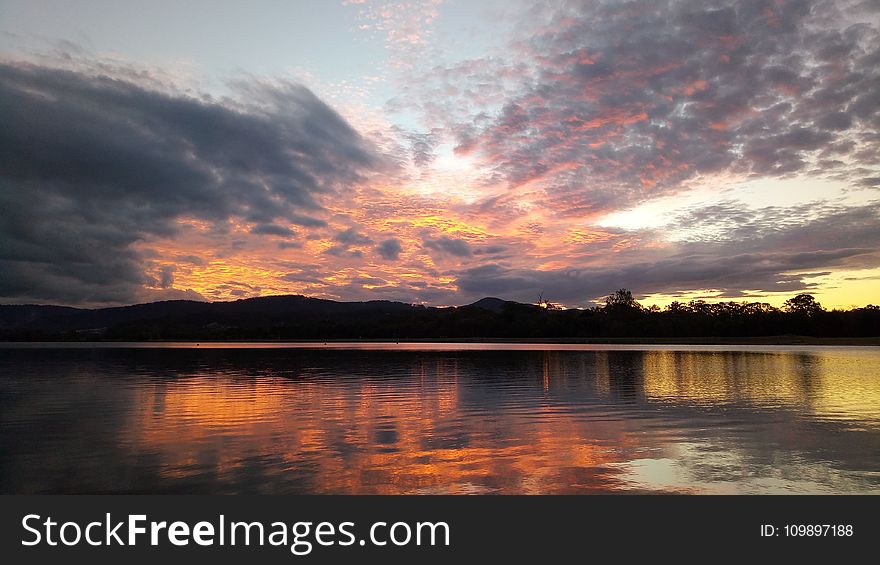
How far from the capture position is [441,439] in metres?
19.0

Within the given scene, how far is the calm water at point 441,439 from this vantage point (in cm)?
1363

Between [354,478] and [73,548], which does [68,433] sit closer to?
[73,548]

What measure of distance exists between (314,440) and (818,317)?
203 metres

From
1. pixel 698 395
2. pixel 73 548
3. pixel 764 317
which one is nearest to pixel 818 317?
pixel 764 317

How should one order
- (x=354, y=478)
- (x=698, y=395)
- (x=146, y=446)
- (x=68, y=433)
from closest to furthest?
1. (x=354, y=478)
2. (x=146, y=446)
3. (x=68, y=433)
4. (x=698, y=395)

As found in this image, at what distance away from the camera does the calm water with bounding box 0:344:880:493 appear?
13633mm

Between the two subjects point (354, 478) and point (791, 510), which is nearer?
point (791, 510)

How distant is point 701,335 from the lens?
19350 centimetres

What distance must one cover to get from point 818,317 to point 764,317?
15.2 metres

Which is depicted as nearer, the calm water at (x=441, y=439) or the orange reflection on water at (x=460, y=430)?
the calm water at (x=441, y=439)

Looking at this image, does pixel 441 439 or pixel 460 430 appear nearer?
pixel 441 439

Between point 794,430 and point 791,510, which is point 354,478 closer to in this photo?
point 791,510

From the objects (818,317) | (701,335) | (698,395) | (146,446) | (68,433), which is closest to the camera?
(146,446)

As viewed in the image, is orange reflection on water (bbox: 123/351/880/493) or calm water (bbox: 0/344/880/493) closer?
calm water (bbox: 0/344/880/493)
